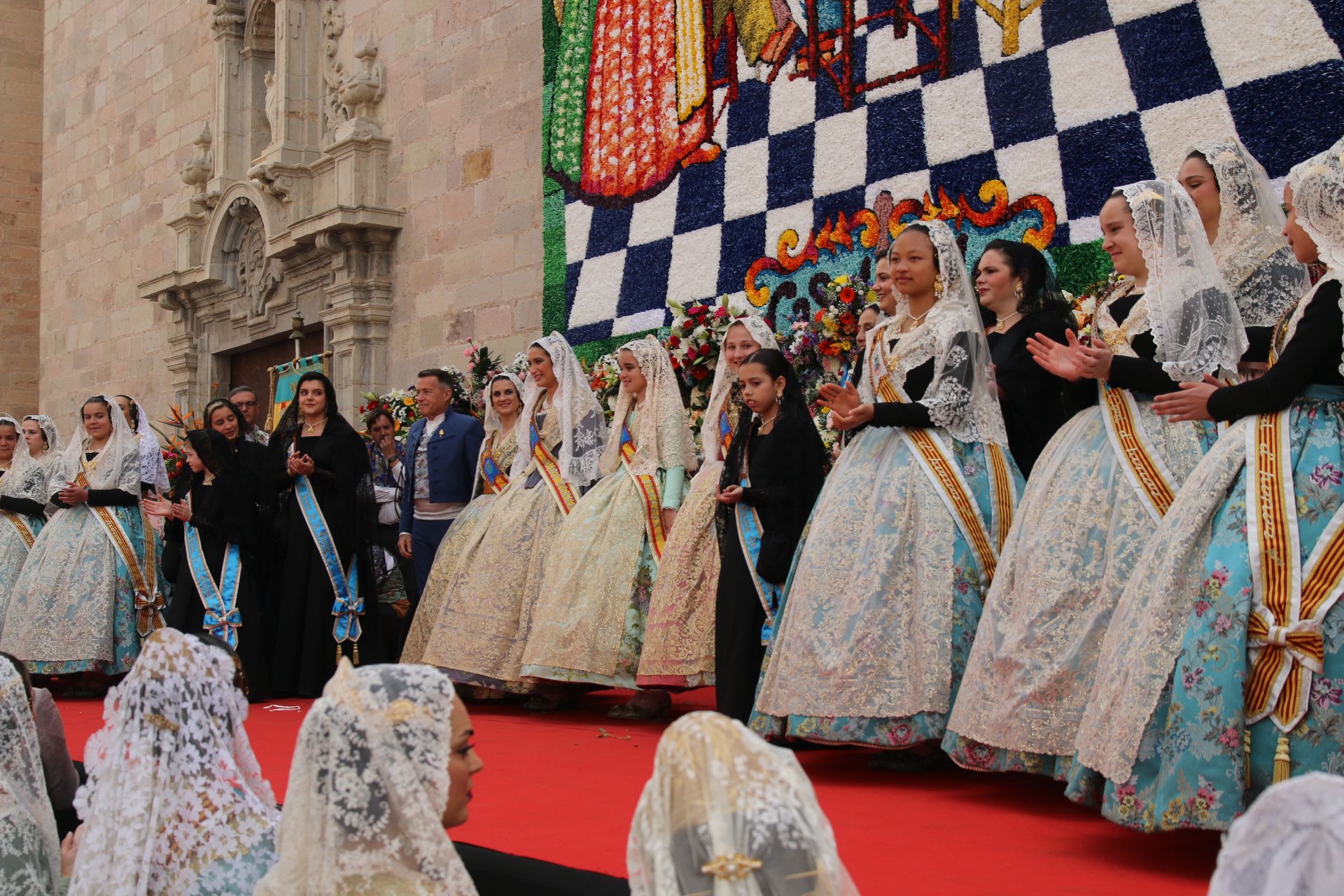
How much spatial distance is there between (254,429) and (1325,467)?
5907mm

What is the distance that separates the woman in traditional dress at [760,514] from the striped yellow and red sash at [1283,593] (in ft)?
5.74

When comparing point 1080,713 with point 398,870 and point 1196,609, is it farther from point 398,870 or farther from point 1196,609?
point 398,870

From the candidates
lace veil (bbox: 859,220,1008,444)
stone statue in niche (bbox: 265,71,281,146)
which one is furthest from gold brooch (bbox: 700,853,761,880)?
stone statue in niche (bbox: 265,71,281,146)

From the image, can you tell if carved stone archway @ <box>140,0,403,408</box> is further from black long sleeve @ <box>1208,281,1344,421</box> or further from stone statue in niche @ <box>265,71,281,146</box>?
black long sleeve @ <box>1208,281,1344,421</box>

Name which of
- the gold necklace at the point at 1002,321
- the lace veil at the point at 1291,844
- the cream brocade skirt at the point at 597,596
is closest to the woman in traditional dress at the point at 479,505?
the cream brocade skirt at the point at 597,596

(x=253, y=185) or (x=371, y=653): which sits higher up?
(x=253, y=185)

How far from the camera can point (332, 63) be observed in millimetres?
10883

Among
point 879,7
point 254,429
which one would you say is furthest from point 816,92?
point 254,429

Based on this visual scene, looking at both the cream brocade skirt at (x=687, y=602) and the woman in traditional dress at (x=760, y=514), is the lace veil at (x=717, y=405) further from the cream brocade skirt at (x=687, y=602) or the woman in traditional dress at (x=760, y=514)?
the woman in traditional dress at (x=760, y=514)

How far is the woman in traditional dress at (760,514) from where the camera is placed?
450cm

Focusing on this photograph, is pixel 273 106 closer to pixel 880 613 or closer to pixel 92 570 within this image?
pixel 92 570

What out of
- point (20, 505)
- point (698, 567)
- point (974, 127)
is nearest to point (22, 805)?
point (698, 567)

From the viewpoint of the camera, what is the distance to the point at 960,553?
3.86 m

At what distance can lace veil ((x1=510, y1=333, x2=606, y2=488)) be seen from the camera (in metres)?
5.89
